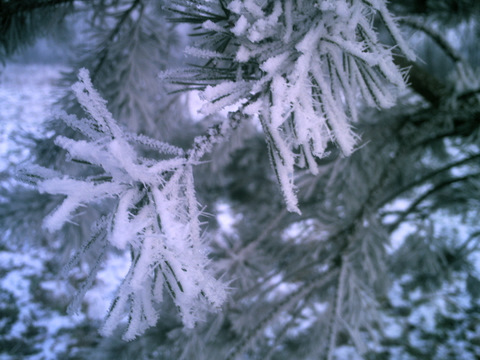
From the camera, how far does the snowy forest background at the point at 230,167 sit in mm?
406

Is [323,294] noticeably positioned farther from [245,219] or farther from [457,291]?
[457,291]

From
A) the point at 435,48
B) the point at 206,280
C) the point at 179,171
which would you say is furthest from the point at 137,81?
the point at 435,48

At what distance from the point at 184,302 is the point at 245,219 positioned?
210cm

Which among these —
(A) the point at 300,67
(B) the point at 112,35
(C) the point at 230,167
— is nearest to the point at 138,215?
(A) the point at 300,67

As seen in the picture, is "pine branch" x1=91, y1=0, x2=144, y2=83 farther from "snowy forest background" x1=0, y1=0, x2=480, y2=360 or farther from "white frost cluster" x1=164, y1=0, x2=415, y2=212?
"white frost cluster" x1=164, y1=0, x2=415, y2=212

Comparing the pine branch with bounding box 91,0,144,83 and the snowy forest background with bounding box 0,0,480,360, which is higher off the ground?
the pine branch with bounding box 91,0,144,83

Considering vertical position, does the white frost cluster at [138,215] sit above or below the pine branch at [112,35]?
below

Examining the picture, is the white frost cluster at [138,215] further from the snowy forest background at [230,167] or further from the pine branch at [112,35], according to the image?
the pine branch at [112,35]

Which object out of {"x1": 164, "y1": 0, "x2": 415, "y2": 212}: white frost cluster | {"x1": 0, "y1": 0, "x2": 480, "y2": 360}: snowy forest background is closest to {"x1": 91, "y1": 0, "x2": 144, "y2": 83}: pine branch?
{"x1": 0, "y1": 0, "x2": 480, "y2": 360}: snowy forest background

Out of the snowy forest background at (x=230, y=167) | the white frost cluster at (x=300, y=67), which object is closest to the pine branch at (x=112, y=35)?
the snowy forest background at (x=230, y=167)

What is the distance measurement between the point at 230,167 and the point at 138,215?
101 inches

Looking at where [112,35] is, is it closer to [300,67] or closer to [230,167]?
[300,67]

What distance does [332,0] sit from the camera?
39 cm

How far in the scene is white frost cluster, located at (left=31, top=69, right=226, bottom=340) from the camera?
36 cm
